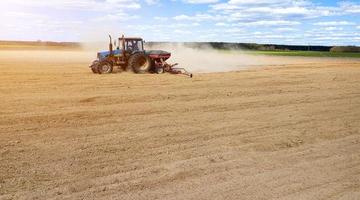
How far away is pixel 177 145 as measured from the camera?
10523 millimetres

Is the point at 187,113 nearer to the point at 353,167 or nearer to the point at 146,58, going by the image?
the point at 353,167

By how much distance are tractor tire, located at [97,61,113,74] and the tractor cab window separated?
49.2 inches

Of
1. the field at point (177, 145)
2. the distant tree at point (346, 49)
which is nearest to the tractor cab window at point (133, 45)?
the field at point (177, 145)

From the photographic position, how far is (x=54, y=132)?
1141 cm

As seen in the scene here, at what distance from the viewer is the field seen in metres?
7.98

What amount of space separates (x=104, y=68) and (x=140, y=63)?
179 centimetres

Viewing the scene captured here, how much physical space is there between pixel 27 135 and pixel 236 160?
4193 mm

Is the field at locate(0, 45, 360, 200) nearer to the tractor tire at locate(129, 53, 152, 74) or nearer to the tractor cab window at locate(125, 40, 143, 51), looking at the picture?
the tractor tire at locate(129, 53, 152, 74)

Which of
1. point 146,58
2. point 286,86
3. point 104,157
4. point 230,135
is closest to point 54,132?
point 104,157

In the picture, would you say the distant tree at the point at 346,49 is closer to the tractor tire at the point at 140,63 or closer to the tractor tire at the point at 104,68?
the tractor tire at the point at 140,63

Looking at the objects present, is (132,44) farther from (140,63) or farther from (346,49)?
(346,49)

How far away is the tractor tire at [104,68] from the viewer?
2742 cm

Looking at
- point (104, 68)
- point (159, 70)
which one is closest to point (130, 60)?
point (104, 68)

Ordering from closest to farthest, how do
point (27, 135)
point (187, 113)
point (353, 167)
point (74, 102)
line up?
1. point (353, 167)
2. point (27, 135)
3. point (187, 113)
4. point (74, 102)
